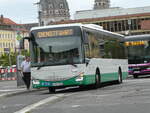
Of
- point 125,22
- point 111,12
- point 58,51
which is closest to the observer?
point 58,51

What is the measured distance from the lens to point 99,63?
83.7ft

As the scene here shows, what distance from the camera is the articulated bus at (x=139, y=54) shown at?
3856 cm

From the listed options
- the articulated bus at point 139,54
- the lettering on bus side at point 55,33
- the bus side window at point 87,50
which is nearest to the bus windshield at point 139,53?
the articulated bus at point 139,54

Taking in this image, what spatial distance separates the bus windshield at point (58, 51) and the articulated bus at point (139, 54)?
16.2 m

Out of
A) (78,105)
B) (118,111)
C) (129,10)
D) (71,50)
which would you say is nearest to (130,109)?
(118,111)

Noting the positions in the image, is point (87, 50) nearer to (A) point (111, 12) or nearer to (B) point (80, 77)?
(B) point (80, 77)

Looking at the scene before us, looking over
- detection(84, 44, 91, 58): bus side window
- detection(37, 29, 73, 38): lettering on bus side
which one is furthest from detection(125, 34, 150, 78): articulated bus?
detection(37, 29, 73, 38): lettering on bus side

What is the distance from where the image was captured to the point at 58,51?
888 inches

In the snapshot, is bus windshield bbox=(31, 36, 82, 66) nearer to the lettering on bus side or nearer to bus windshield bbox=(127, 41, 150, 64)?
the lettering on bus side

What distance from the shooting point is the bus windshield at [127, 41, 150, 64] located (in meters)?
38.5

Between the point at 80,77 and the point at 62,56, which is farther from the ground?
the point at 62,56

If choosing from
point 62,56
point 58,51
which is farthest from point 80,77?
point 58,51

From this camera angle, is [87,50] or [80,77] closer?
[80,77]

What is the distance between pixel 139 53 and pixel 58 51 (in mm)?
16861
